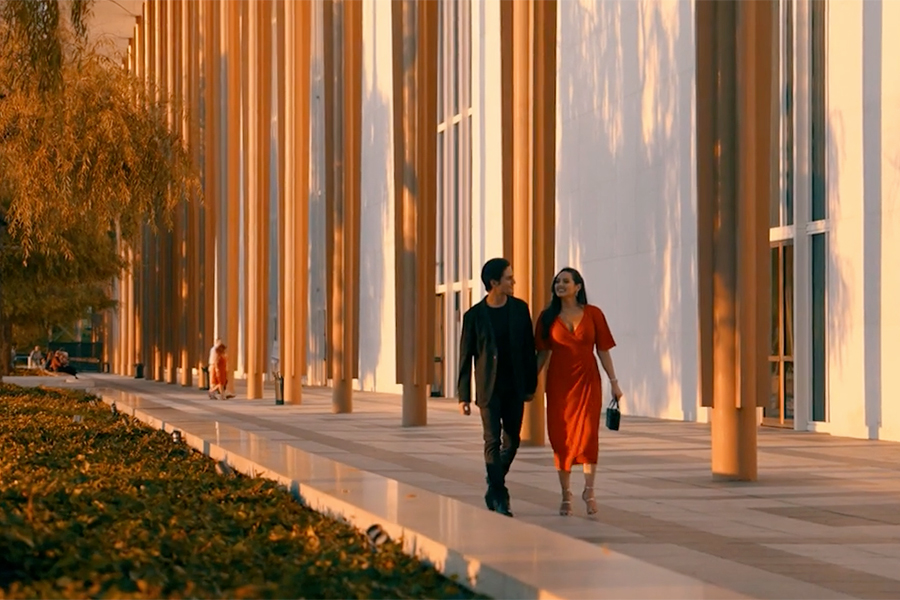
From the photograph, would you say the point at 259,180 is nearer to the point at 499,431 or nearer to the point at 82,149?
the point at 82,149

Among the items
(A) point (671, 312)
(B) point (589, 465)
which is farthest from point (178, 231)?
(B) point (589, 465)

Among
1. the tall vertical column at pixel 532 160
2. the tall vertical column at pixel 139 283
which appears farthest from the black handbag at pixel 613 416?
the tall vertical column at pixel 139 283

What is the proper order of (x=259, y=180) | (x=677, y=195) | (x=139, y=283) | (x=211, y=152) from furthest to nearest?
(x=139, y=283), (x=211, y=152), (x=259, y=180), (x=677, y=195)

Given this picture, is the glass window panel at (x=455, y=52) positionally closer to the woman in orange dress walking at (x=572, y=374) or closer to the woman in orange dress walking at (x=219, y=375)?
the woman in orange dress walking at (x=219, y=375)

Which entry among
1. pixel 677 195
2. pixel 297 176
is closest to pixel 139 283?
pixel 297 176

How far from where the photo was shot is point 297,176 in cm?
3053

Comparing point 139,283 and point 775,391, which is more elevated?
point 139,283

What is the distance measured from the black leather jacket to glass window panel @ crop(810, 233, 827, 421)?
11.0 metres

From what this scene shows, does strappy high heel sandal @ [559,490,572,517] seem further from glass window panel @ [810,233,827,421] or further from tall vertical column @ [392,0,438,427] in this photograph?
tall vertical column @ [392,0,438,427]

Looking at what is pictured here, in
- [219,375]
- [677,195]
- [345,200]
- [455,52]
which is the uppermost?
[455,52]

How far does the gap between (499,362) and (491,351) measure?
0.09 meters

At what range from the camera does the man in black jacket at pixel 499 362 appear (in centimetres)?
1017

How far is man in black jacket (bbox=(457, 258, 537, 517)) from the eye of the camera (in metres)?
10.2

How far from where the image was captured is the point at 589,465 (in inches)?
412
